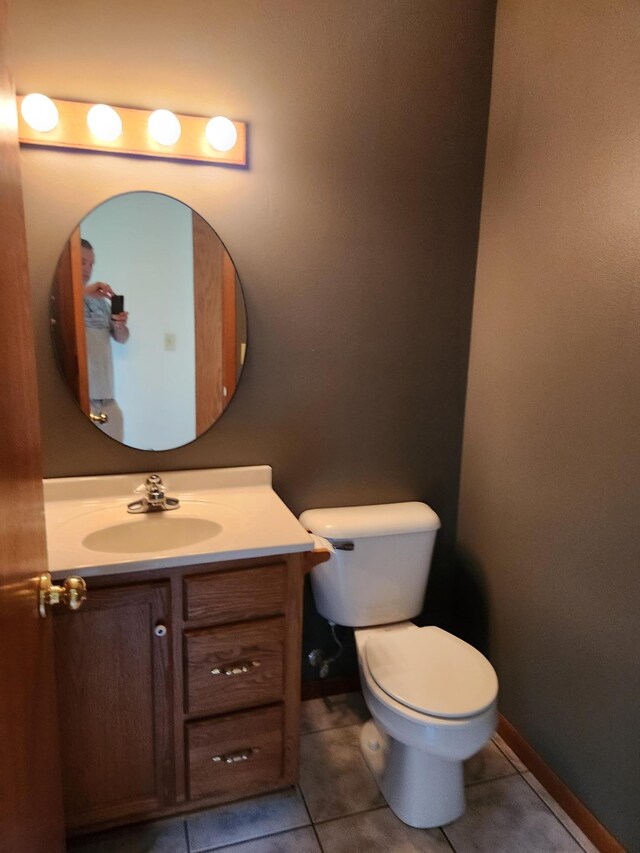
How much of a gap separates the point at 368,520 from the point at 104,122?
1385 millimetres

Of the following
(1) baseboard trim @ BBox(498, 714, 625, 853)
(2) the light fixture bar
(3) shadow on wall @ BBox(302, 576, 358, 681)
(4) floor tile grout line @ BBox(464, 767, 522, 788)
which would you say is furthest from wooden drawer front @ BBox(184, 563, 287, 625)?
(2) the light fixture bar

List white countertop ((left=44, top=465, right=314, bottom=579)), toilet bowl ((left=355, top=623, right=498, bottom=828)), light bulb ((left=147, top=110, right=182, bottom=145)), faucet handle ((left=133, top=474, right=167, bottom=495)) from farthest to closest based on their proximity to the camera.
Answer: faucet handle ((left=133, top=474, right=167, bottom=495)) → light bulb ((left=147, top=110, right=182, bottom=145)) → toilet bowl ((left=355, top=623, right=498, bottom=828)) → white countertop ((left=44, top=465, right=314, bottom=579))

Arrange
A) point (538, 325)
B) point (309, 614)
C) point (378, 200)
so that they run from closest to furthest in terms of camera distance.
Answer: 1. point (538, 325)
2. point (378, 200)
3. point (309, 614)

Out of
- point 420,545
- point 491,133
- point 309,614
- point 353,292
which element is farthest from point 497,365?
point 309,614

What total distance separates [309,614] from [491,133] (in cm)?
178

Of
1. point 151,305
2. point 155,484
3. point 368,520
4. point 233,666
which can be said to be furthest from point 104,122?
point 233,666

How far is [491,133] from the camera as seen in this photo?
75.5 inches

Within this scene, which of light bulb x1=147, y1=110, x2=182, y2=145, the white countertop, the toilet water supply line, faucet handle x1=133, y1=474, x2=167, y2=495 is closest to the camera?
the white countertop

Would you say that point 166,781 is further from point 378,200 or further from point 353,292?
point 378,200

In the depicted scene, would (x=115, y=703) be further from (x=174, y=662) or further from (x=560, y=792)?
(x=560, y=792)

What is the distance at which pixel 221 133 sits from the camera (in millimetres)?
1632

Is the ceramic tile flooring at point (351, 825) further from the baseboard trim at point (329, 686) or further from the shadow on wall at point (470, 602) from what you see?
the shadow on wall at point (470, 602)

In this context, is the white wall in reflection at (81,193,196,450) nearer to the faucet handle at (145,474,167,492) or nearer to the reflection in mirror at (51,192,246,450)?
the reflection in mirror at (51,192,246,450)

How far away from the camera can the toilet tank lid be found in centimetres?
181
